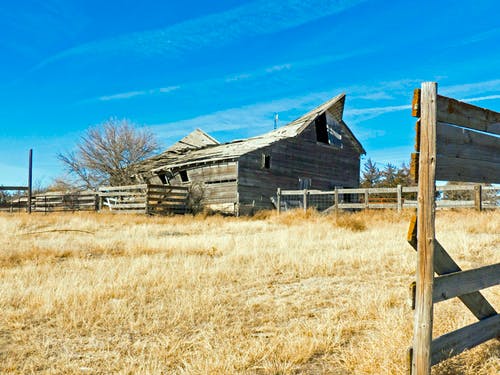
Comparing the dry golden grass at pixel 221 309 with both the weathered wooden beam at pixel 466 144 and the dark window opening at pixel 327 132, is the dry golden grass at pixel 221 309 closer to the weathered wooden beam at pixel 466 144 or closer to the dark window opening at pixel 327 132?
the weathered wooden beam at pixel 466 144

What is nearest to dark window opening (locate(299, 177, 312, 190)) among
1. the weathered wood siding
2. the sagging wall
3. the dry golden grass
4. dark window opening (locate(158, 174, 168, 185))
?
the weathered wood siding

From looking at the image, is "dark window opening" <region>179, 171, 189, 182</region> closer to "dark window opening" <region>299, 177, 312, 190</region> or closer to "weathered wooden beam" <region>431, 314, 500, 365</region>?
"dark window opening" <region>299, 177, 312, 190</region>

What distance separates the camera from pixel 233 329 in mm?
4137

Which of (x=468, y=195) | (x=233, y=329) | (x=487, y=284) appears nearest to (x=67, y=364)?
(x=233, y=329)

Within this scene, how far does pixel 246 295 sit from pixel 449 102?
3745 millimetres

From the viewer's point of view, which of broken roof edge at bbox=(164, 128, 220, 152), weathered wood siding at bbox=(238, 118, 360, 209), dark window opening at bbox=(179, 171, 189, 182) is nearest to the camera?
weathered wood siding at bbox=(238, 118, 360, 209)

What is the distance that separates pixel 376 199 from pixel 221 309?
2241 cm

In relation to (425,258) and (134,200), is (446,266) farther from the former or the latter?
(134,200)

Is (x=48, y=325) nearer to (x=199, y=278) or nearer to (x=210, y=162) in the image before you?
(x=199, y=278)

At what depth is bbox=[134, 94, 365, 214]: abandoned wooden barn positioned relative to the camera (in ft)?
77.3

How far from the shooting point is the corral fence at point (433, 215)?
9.00 feet

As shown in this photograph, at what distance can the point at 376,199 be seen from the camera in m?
25.5

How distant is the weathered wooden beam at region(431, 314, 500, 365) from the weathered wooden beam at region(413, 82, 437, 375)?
5.4 inches

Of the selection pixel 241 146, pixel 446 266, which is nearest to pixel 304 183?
pixel 241 146
